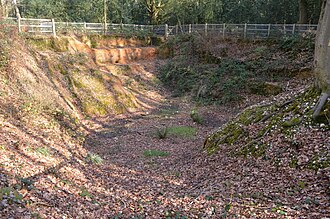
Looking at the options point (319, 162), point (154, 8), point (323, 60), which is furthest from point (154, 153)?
point (154, 8)

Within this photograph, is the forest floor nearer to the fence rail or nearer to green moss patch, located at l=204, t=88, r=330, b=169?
green moss patch, located at l=204, t=88, r=330, b=169

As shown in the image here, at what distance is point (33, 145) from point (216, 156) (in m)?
5.92

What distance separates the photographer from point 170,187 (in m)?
7.12

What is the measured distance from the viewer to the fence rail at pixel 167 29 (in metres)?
18.9

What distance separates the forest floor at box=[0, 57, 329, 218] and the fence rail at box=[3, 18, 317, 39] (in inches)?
479

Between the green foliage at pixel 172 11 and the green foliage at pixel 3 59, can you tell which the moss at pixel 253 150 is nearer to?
the green foliage at pixel 3 59

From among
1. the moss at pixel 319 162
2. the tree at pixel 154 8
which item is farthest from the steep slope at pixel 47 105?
the tree at pixel 154 8

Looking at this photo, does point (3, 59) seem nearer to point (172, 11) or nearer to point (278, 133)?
point (278, 133)

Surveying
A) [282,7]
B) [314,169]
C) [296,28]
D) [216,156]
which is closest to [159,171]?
[216,156]

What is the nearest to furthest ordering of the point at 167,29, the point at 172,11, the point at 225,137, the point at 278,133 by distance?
the point at 278,133, the point at 225,137, the point at 167,29, the point at 172,11

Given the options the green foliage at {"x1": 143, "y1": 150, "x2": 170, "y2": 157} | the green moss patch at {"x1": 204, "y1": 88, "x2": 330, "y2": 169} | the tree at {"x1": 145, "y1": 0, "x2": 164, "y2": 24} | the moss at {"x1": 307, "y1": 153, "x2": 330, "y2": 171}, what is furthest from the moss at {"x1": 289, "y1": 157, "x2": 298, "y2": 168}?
the tree at {"x1": 145, "y1": 0, "x2": 164, "y2": 24}

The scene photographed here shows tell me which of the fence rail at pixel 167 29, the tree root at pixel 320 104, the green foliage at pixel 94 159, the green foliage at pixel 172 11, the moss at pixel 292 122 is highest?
the green foliage at pixel 172 11

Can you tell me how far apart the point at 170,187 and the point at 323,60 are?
18.9ft

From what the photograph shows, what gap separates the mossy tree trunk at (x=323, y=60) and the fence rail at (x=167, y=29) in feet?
41.1
